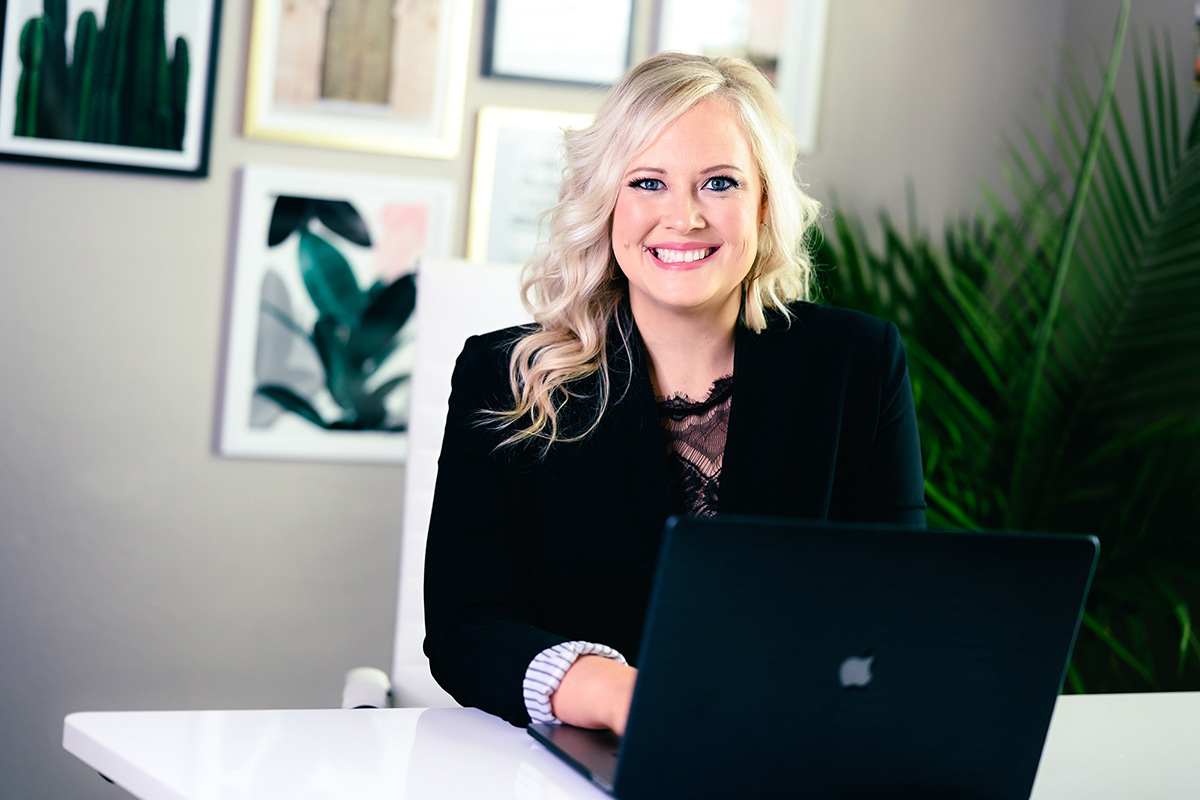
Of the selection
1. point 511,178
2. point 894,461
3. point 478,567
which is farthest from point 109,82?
point 894,461

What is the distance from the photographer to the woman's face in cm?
136

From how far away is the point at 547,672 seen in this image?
97 centimetres

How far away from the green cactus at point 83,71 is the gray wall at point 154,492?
0.11 meters

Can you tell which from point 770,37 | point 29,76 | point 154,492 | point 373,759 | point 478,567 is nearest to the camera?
point 373,759

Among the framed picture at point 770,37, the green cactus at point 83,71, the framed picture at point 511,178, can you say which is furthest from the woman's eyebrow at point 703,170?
the green cactus at point 83,71

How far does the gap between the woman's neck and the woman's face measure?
51 mm

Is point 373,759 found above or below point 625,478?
below

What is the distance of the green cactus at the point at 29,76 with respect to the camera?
209 centimetres

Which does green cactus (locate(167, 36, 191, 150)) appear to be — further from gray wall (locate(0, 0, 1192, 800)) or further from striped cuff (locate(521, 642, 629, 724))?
striped cuff (locate(521, 642, 629, 724))

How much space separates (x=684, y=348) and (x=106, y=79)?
1.41m

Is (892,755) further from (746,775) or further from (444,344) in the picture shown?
(444,344)

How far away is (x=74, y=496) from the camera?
7.20 ft

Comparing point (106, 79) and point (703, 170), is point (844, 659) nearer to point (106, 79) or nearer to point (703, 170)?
point (703, 170)

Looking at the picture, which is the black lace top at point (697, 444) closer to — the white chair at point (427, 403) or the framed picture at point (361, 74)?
the white chair at point (427, 403)
